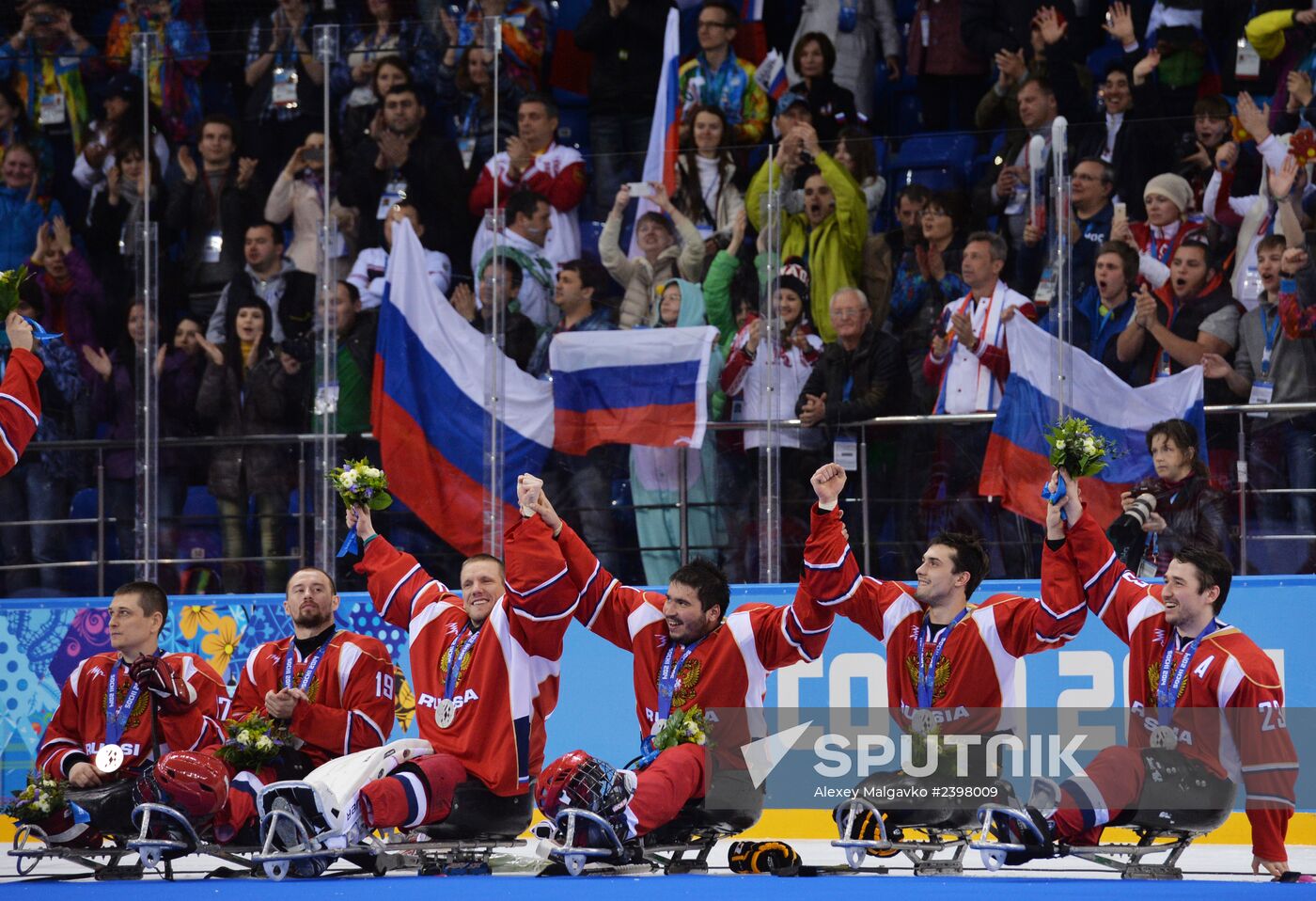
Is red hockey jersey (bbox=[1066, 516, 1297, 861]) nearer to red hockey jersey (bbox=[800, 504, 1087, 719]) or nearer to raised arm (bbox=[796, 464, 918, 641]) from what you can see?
red hockey jersey (bbox=[800, 504, 1087, 719])

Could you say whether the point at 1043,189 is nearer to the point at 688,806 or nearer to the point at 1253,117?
the point at 1253,117

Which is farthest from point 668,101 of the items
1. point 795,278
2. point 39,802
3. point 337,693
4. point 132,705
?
point 39,802

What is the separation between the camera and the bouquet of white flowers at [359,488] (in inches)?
307

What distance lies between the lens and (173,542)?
9156 millimetres

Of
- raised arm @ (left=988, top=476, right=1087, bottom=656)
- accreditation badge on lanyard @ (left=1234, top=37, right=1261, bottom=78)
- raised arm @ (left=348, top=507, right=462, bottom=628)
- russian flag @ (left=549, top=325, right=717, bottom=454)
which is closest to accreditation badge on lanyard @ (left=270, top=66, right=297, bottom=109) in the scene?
russian flag @ (left=549, top=325, right=717, bottom=454)

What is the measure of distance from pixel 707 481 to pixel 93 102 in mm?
4274

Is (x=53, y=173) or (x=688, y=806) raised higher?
(x=53, y=173)

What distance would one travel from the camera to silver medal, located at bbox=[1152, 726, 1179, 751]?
21.0 ft

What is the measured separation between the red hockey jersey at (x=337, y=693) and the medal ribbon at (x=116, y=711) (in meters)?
0.43

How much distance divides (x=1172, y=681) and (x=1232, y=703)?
24 cm

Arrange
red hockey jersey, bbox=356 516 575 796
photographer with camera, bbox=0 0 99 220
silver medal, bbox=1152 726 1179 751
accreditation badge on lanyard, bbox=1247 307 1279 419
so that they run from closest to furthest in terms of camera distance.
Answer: silver medal, bbox=1152 726 1179 751
red hockey jersey, bbox=356 516 575 796
accreditation badge on lanyard, bbox=1247 307 1279 419
photographer with camera, bbox=0 0 99 220

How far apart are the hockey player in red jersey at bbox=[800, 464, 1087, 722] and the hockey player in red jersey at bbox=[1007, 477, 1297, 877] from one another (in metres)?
0.21

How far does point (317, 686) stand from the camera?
7.50 meters

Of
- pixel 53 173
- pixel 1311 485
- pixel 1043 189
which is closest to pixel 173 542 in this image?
pixel 53 173
